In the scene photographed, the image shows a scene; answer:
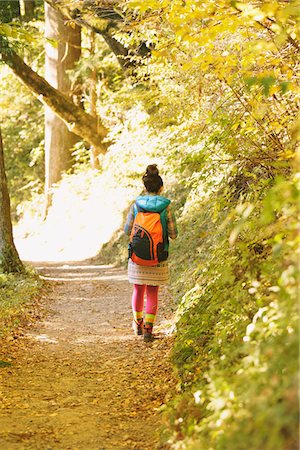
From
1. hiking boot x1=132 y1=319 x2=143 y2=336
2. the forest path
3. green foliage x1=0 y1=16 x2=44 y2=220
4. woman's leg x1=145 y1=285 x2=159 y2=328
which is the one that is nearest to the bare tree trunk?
green foliage x1=0 y1=16 x2=44 y2=220

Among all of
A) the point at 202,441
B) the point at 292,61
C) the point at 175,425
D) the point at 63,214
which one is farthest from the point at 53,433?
the point at 63,214

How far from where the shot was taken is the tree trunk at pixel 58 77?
2344 centimetres

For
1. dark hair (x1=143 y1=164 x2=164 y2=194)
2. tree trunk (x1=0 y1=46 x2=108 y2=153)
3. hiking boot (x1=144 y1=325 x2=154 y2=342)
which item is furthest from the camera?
tree trunk (x1=0 y1=46 x2=108 y2=153)

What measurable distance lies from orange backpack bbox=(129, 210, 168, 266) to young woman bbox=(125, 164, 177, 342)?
76mm

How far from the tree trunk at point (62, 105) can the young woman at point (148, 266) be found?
938 centimetres

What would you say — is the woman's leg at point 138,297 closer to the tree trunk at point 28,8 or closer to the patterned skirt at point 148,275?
the patterned skirt at point 148,275

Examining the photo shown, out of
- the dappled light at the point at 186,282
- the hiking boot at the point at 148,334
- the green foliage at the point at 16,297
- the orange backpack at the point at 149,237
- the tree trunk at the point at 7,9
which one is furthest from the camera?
the tree trunk at the point at 7,9

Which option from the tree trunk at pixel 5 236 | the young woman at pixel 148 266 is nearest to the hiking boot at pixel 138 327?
the young woman at pixel 148 266

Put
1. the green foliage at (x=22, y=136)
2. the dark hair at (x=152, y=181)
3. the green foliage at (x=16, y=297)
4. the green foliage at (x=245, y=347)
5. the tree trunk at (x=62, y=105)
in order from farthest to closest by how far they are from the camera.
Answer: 1. the green foliage at (x=22, y=136)
2. the tree trunk at (x=62, y=105)
3. the green foliage at (x=16, y=297)
4. the dark hair at (x=152, y=181)
5. the green foliage at (x=245, y=347)

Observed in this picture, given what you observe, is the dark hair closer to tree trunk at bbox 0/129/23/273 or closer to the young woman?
the young woman

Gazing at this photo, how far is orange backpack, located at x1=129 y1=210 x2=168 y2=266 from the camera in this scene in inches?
291

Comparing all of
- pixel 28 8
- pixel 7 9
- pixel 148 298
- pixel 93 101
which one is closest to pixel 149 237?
pixel 148 298

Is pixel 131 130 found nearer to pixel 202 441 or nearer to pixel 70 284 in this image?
pixel 70 284

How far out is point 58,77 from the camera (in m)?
23.8
